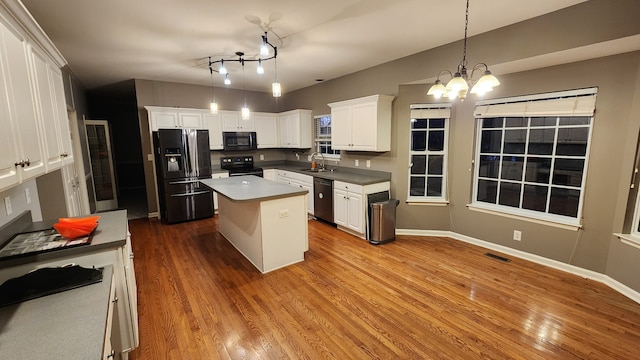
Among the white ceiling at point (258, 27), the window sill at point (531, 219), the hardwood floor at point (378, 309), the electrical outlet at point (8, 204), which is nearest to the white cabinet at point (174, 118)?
the white ceiling at point (258, 27)

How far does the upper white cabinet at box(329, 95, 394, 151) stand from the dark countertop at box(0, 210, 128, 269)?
10.6ft

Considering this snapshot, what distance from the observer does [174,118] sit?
16.8ft

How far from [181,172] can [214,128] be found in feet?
3.92

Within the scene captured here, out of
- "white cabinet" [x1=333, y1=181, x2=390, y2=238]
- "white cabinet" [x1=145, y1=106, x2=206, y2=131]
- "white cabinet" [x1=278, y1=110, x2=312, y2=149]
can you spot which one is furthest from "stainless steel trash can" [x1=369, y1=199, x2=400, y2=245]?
"white cabinet" [x1=145, y1=106, x2=206, y2=131]

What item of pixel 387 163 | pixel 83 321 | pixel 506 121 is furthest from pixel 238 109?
pixel 83 321

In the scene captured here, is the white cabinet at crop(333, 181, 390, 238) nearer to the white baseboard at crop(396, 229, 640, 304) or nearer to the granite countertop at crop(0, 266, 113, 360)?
the white baseboard at crop(396, 229, 640, 304)

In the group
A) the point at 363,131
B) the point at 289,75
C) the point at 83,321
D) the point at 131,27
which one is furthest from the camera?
the point at 289,75

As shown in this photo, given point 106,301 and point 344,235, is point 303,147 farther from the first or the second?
point 106,301

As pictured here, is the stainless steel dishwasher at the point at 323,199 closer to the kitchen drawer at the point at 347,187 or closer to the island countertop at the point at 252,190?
the kitchen drawer at the point at 347,187

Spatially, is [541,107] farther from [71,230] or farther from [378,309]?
[71,230]

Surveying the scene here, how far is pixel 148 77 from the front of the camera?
4910mm

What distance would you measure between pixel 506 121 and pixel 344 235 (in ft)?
8.95

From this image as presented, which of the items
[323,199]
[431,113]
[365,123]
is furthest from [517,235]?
[323,199]

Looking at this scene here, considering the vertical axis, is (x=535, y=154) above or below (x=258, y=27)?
below
